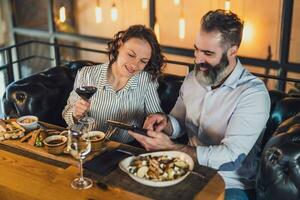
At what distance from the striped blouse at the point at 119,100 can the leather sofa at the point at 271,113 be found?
0.28 metres

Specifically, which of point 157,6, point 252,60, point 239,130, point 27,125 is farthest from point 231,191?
point 157,6

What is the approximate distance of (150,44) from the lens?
2.46 meters

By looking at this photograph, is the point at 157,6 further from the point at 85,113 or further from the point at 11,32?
the point at 85,113

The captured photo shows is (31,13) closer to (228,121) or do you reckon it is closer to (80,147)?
(228,121)

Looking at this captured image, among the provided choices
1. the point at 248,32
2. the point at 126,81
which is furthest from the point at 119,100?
the point at 248,32

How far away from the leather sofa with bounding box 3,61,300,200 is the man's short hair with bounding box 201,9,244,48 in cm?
47

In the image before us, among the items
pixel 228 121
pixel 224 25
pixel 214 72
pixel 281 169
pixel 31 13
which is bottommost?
pixel 281 169

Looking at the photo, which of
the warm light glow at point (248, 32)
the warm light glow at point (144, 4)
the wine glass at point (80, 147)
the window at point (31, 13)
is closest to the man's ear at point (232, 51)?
the wine glass at point (80, 147)

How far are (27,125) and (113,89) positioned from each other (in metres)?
0.55

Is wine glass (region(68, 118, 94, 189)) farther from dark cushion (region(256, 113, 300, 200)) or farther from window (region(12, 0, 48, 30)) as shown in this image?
window (region(12, 0, 48, 30))

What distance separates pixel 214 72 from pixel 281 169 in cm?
56

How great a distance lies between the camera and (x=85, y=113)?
224cm

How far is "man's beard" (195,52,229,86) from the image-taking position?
2148 millimetres

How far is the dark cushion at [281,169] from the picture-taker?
6.00ft
